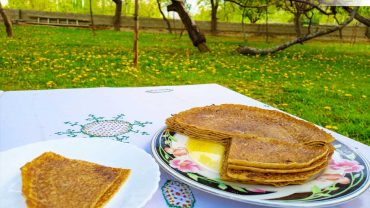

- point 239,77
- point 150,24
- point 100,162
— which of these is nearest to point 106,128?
point 100,162

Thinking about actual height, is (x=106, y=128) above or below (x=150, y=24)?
below

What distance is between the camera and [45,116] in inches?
56.5

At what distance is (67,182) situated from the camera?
0.71m

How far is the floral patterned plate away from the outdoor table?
0.07 metres

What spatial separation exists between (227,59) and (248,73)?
90.6 inches

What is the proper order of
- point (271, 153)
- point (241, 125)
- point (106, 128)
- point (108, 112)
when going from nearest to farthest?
point (271, 153), point (241, 125), point (106, 128), point (108, 112)

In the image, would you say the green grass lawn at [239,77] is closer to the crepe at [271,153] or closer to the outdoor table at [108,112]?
the outdoor table at [108,112]

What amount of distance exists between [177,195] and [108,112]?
80 centimetres

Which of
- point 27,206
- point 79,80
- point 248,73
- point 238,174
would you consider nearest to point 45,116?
point 27,206

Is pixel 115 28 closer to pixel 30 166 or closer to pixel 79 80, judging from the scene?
pixel 79 80

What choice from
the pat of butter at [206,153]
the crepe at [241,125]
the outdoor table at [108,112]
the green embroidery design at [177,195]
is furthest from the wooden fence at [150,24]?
the green embroidery design at [177,195]

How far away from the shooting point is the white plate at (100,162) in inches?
27.0

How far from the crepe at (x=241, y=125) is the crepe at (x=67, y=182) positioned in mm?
283

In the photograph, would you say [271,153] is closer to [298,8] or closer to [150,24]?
[298,8]
